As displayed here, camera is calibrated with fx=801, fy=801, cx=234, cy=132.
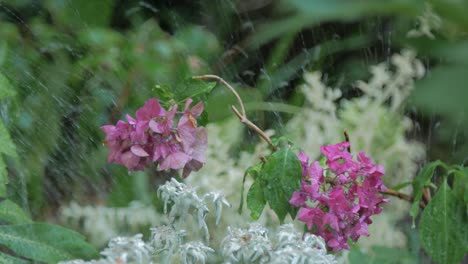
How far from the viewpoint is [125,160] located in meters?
1.00

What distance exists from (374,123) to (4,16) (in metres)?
1.27

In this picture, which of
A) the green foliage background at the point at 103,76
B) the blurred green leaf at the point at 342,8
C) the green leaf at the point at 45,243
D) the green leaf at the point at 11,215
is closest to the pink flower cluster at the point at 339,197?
the green foliage background at the point at 103,76

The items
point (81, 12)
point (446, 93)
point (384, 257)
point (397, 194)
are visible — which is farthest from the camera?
point (81, 12)

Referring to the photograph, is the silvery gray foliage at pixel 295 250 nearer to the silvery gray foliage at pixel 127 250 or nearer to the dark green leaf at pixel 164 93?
the silvery gray foliage at pixel 127 250

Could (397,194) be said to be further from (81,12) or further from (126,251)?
(81,12)

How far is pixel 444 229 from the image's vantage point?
42.9 inches

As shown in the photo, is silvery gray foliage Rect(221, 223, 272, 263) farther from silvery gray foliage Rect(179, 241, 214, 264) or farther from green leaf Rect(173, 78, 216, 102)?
green leaf Rect(173, 78, 216, 102)

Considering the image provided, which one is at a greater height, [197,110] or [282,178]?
[197,110]

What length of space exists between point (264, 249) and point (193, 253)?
80mm

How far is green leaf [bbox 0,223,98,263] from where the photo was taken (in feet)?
3.68

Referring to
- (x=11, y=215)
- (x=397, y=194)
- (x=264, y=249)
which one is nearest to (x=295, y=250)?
(x=264, y=249)

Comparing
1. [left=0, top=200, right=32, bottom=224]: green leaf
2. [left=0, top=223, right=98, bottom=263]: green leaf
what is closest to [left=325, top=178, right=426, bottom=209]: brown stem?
[left=0, top=223, right=98, bottom=263]: green leaf

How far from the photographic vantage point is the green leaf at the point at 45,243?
112 cm

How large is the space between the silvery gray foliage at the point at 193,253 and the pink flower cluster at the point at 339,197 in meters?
0.20
